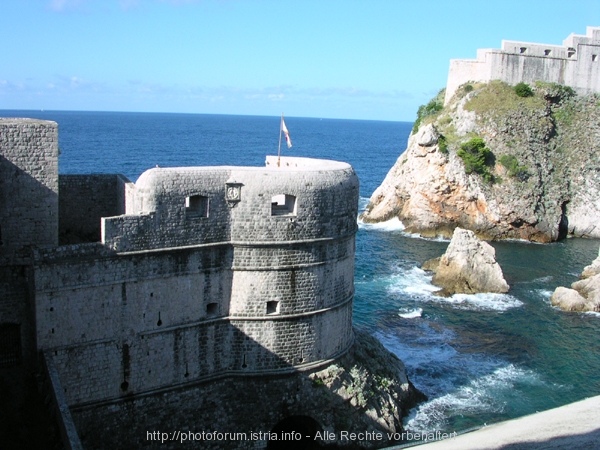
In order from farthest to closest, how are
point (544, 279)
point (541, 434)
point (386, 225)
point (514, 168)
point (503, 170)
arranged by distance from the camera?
point (386, 225), point (503, 170), point (514, 168), point (544, 279), point (541, 434)

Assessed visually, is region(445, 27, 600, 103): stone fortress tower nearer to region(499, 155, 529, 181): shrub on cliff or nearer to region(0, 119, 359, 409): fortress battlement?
region(499, 155, 529, 181): shrub on cliff

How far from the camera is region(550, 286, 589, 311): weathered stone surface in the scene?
44.5m

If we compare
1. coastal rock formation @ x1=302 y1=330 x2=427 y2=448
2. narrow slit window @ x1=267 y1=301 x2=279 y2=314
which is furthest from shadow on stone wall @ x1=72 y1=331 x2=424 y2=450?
narrow slit window @ x1=267 y1=301 x2=279 y2=314

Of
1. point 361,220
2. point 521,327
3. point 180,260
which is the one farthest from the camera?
point 361,220

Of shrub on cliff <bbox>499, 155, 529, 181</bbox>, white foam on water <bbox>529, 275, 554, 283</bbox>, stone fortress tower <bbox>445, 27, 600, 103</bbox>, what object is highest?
stone fortress tower <bbox>445, 27, 600, 103</bbox>

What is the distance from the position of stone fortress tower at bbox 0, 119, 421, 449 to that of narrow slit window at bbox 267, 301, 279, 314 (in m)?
0.08

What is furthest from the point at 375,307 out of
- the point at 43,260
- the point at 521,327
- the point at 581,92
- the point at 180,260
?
the point at 581,92

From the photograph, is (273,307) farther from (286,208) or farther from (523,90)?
(523,90)

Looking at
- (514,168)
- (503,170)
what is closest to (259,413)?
(503,170)

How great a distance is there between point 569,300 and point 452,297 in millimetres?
7555

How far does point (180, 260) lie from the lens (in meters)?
22.7

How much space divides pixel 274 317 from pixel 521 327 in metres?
22.9

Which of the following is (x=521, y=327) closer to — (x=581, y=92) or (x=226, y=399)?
(x=226, y=399)

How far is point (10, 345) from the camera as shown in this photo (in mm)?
22047
